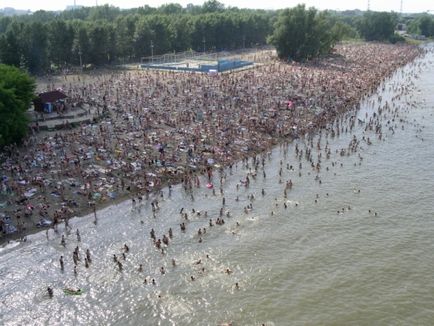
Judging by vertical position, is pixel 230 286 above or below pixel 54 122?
below

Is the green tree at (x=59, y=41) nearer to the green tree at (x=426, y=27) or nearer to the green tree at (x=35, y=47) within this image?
the green tree at (x=35, y=47)

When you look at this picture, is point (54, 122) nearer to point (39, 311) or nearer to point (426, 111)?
point (39, 311)

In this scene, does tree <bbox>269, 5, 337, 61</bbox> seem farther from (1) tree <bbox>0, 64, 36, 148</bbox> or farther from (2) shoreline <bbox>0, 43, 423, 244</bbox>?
(1) tree <bbox>0, 64, 36, 148</bbox>

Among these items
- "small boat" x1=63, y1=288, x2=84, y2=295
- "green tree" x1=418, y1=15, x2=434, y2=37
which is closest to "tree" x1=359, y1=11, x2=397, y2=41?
"green tree" x1=418, y1=15, x2=434, y2=37

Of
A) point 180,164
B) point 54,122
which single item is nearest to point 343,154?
point 180,164

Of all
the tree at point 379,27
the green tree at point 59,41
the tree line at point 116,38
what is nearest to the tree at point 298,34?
the tree line at point 116,38
